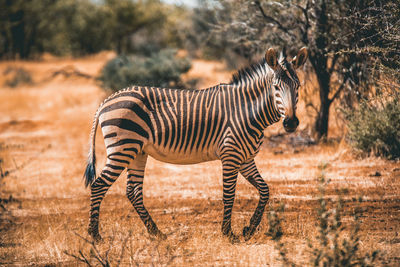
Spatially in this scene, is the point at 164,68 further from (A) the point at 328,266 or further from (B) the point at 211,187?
(A) the point at 328,266

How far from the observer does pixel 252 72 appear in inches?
242

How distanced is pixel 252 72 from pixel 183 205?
289 cm

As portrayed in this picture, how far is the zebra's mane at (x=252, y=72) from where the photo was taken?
602 centimetres

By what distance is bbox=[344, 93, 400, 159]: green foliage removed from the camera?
31.0ft

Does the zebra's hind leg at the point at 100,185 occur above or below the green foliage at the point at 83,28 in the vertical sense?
below

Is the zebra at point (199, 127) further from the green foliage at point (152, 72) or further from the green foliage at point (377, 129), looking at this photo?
the green foliage at point (152, 72)

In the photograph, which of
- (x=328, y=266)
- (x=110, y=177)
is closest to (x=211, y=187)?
(x=110, y=177)

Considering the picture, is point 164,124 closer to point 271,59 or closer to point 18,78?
point 271,59

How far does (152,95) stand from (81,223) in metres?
2.33

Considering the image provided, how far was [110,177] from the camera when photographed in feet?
19.5

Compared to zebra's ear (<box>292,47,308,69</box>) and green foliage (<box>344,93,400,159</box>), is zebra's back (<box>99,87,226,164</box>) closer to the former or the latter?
zebra's ear (<box>292,47,308,69</box>)

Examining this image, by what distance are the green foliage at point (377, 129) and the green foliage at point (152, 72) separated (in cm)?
836

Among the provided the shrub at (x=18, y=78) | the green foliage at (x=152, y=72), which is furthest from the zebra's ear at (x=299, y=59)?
the shrub at (x=18, y=78)

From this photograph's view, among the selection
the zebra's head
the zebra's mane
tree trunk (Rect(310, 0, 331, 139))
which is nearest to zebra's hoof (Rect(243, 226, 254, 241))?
the zebra's head
